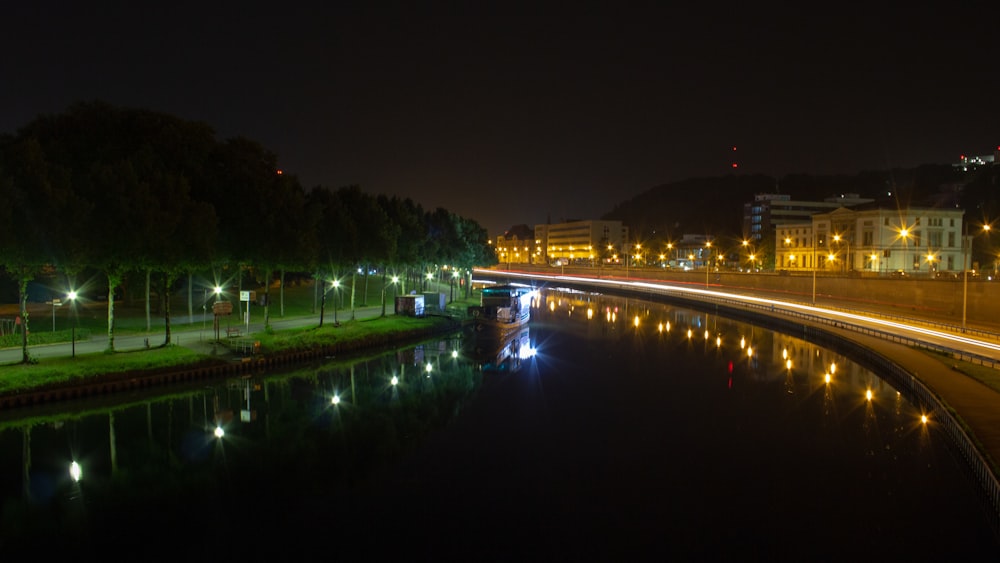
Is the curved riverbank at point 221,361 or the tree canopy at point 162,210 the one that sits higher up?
the tree canopy at point 162,210

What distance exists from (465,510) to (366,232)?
132 ft

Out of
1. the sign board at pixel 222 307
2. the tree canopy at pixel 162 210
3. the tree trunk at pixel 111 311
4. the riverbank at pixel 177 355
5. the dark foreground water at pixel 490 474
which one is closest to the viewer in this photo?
the dark foreground water at pixel 490 474

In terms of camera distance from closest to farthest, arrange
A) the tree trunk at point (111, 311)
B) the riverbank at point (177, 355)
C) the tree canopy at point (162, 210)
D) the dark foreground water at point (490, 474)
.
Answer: the dark foreground water at point (490, 474), the riverbank at point (177, 355), the tree canopy at point (162, 210), the tree trunk at point (111, 311)

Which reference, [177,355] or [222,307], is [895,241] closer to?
[222,307]

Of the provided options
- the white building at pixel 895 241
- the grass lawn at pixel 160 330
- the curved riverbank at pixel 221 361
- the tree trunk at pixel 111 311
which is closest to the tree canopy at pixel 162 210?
the tree trunk at pixel 111 311

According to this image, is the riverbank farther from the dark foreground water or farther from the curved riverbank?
the dark foreground water

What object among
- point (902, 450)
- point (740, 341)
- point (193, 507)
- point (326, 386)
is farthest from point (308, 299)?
point (902, 450)

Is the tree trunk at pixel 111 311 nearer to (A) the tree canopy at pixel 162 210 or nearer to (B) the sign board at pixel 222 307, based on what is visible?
(A) the tree canopy at pixel 162 210

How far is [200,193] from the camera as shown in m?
45.8

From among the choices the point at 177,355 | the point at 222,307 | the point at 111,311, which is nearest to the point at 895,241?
the point at 222,307

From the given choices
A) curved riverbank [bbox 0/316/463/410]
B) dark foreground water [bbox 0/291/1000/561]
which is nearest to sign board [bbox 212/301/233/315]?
curved riverbank [bbox 0/316/463/410]

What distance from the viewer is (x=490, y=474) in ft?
68.5

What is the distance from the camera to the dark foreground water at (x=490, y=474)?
16156mm

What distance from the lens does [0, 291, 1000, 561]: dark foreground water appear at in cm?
1616
